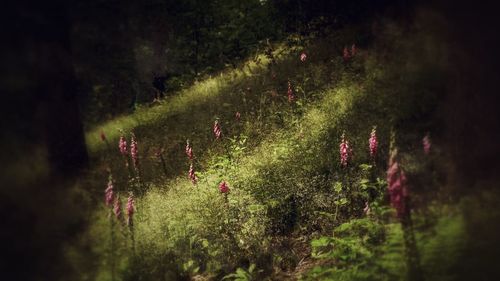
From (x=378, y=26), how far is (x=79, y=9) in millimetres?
5699

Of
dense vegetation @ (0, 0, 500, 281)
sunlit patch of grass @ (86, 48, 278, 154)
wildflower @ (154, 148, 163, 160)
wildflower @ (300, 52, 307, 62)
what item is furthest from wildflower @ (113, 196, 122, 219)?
wildflower @ (300, 52, 307, 62)

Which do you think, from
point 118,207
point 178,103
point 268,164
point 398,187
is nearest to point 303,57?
point 178,103

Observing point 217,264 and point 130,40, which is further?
point 130,40

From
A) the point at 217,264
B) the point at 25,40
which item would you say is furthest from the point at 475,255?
the point at 25,40

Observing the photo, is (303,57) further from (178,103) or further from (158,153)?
(158,153)

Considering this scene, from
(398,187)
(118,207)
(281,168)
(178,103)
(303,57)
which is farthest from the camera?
(178,103)

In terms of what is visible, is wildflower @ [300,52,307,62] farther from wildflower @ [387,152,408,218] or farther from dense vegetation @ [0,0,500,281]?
wildflower @ [387,152,408,218]

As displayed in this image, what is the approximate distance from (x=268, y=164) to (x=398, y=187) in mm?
2369

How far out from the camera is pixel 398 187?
3.04 metres


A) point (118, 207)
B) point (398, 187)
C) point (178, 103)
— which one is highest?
point (178, 103)

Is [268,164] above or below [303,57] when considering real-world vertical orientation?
below

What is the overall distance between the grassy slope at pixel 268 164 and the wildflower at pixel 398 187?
8.3 inches

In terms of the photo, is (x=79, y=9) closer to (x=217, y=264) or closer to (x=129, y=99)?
(x=129, y=99)

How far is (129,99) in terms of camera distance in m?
10.3
